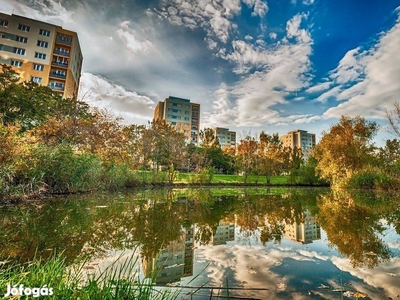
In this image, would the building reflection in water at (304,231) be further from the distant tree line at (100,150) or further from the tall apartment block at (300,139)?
the tall apartment block at (300,139)

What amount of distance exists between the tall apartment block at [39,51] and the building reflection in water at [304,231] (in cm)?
3719

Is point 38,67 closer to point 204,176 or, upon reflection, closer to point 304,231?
point 204,176

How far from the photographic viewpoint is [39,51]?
114 feet

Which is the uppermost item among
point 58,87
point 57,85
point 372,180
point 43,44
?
point 43,44

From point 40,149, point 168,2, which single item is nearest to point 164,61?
point 168,2

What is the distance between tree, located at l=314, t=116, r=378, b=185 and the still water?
60.1 feet

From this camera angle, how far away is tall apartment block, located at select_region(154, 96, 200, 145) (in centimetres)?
7201

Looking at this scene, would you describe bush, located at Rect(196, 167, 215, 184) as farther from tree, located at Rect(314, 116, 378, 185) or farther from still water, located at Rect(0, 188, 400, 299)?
still water, located at Rect(0, 188, 400, 299)

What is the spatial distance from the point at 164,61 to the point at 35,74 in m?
30.0

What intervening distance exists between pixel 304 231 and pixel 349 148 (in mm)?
21128

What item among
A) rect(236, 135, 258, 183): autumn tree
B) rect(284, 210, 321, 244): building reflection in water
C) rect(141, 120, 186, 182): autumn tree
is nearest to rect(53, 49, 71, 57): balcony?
rect(141, 120, 186, 182): autumn tree

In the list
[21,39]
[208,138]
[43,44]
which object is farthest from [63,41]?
[208,138]

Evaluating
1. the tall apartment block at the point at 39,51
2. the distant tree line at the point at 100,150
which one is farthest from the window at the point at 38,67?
the distant tree line at the point at 100,150

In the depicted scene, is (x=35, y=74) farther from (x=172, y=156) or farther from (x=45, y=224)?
(x=45, y=224)
